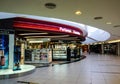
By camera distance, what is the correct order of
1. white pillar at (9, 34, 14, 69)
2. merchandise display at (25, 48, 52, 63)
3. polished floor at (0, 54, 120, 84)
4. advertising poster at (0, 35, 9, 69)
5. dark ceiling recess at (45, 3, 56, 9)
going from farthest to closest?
1. merchandise display at (25, 48, 52, 63)
2. white pillar at (9, 34, 14, 69)
3. advertising poster at (0, 35, 9, 69)
4. polished floor at (0, 54, 120, 84)
5. dark ceiling recess at (45, 3, 56, 9)

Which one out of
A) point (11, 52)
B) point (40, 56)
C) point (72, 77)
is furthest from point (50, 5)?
point (40, 56)

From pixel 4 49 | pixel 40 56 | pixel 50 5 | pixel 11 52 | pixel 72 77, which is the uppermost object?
pixel 50 5

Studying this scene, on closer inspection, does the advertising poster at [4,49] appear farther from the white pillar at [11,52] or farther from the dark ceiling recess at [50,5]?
the dark ceiling recess at [50,5]

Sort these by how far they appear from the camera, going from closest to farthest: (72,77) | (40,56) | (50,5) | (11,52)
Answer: (50,5) → (72,77) → (11,52) → (40,56)

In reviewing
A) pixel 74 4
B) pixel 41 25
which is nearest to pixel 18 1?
pixel 74 4

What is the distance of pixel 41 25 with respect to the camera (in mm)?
9922

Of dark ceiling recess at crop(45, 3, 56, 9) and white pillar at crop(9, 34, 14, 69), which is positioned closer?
dark ceiling recess at crop(45, 3, 56, 9)

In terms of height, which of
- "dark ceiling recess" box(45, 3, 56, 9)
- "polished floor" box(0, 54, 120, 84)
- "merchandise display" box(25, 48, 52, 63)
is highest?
"dark ceiling recess" box(45, 3, 56, 9)

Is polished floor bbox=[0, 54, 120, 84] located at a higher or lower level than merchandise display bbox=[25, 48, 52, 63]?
lower

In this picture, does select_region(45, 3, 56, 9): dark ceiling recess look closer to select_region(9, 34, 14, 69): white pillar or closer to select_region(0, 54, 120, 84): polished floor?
select_region(0, 54, 120, 84): polished floor

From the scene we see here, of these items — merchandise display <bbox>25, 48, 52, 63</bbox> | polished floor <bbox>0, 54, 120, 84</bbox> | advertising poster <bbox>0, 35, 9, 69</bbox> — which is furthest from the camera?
merchandise display <bbox>25, 48, 52, 63</bbox>

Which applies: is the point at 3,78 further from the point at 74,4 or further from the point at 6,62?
the point at 74,4

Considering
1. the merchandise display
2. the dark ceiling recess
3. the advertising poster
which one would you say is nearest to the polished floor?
the advertising poster

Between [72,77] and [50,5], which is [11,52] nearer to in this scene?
[72,77]
